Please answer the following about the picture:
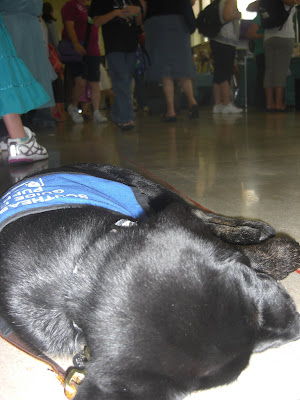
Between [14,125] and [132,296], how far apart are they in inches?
126

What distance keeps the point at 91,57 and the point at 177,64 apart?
2.34m

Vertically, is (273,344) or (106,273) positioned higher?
(106,273)

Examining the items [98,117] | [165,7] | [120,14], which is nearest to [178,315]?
[120,14]

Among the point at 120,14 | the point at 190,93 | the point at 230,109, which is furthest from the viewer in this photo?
the point at 230,109

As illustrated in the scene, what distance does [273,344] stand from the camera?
1044mm

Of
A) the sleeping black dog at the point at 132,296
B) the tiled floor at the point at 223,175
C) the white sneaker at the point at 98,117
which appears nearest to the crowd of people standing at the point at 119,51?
the white sneaker at the point at 98,117

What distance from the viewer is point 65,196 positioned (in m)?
1.31

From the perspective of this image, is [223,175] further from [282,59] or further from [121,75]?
[282,59]

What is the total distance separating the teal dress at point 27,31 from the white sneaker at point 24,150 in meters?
0.61

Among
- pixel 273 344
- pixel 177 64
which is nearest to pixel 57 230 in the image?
pixel 273 344

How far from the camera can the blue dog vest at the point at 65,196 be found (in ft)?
4.07

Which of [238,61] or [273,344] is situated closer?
[273,344]

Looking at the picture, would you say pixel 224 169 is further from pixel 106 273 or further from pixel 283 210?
pixel 106 273

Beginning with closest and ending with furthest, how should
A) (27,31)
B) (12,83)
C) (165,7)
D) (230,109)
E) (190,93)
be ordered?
(12,83)
(27,31)
(165,7)
(190,93)
(230,109)
